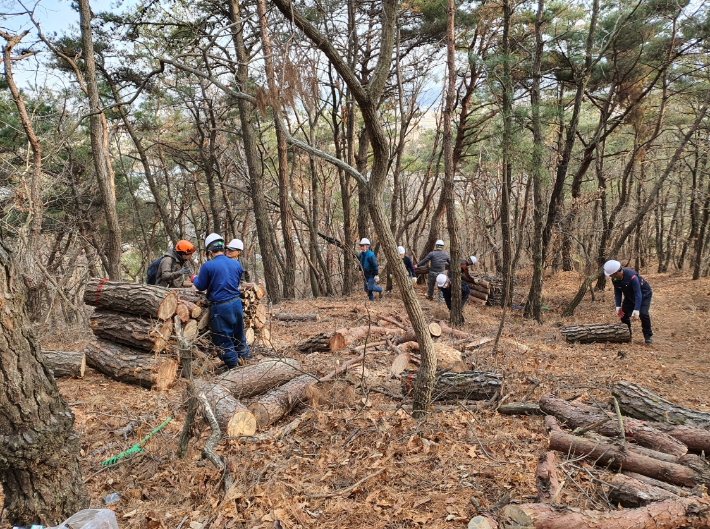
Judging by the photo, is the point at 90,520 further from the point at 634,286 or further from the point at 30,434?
the point at 634,286

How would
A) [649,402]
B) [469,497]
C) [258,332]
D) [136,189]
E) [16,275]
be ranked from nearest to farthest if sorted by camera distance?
[16,275] → [469,497] → [649,402] → [258,332] → [136,189]

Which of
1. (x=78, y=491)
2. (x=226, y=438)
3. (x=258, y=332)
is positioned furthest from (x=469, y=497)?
(x=258, y=332)

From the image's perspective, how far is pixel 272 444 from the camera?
407cm

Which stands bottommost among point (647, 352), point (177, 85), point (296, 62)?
point (647, 352)

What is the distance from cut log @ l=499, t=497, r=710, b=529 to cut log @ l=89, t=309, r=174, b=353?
16.3 feet

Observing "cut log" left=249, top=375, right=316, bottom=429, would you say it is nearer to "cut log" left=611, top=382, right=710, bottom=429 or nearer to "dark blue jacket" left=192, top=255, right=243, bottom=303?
"dark blue jacket" left=192, top=255, right=243, bottom=303

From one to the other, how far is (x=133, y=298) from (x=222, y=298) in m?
1.24

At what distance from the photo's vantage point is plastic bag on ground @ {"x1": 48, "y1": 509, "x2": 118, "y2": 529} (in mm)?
2375

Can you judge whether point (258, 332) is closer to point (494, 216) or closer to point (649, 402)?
point (649, 402)

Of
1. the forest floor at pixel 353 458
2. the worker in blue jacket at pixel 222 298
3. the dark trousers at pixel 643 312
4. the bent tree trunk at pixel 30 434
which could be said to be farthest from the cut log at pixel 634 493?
the dark trousers at pixel 643 312

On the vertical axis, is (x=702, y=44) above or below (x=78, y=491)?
above

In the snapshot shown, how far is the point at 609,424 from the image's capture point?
157 inches

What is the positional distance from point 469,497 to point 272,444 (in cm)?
191

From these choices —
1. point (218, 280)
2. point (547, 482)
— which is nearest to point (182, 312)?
point (218, 280)
